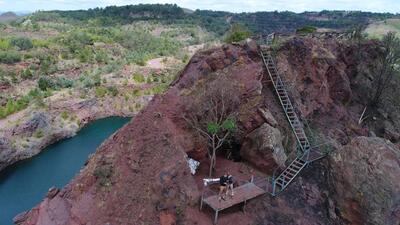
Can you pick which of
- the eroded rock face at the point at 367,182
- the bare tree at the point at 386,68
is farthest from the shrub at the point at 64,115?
the eroded rock face at the point at 367,182

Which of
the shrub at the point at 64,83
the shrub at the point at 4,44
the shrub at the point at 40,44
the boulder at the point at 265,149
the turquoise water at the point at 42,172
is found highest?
the boulder at the point at 265,149

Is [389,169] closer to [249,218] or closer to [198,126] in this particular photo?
[249,218]

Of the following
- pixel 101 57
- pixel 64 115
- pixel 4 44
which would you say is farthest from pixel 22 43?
pixel 64 115

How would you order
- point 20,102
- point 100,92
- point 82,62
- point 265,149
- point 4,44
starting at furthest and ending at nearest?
point 4,44 → point 82,62 → point 100,92 → point 20,102 → point 265,149

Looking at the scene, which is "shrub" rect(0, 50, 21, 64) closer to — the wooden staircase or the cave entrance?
the wooden staircase

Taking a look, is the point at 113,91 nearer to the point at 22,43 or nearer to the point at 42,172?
the point at 42,172

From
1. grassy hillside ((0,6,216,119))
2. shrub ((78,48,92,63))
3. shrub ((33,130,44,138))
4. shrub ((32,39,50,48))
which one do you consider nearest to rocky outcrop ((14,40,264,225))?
shrub ((33,130,44,138))

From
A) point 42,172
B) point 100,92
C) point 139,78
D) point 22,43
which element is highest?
point 22,43

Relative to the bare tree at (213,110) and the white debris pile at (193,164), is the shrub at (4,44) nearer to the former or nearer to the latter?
the bare tree at (213,110)
